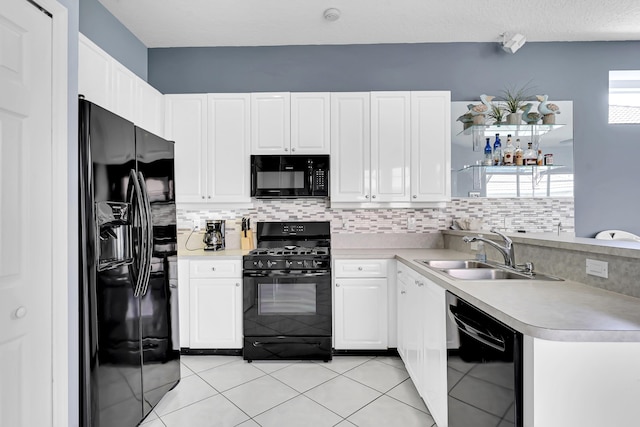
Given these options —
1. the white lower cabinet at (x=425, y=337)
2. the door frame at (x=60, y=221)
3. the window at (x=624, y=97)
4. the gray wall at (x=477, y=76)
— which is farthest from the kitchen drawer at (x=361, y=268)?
the window at (x=624, y=97)

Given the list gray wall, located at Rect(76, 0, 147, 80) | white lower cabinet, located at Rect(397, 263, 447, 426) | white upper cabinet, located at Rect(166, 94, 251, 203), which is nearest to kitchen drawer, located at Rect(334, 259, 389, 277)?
white lower cabinet, located at Rect(397, 263, 447, 426)

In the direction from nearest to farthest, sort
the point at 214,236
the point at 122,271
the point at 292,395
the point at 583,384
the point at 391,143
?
the point at 583,384 → the point at 122,271 → the point at 292,395 → the point at 391,143 → the point at 214,236

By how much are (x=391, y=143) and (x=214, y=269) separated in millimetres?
1883

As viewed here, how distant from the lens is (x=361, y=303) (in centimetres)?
→ 287

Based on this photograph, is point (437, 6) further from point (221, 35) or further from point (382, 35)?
point (221, 35)

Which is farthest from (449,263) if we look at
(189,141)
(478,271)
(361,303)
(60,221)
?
(189,141)

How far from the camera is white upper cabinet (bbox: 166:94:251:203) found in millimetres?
3137

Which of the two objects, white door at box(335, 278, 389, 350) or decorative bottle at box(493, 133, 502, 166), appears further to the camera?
decorative bottle at box(493, 133, 502, 166)

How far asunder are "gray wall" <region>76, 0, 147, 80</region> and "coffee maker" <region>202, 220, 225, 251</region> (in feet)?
5.27

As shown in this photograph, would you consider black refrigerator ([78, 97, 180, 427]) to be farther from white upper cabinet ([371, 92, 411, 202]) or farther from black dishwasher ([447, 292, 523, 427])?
white upper cabinet ([371, 92, 411, 202])

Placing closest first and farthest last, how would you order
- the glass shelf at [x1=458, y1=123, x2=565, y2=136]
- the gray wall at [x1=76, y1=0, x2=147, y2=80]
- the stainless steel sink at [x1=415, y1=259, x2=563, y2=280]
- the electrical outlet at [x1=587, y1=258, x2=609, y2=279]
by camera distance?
the electrical outlet at [x1=587, y1=258, x2=609, y2=279]
the stainless steel sink at [x1=415, y1=259, x2=563, y2=280]
the gray wall at [x1=76, y1=0, x2=147, y2=80]
the glass shelf at [x1=458, y1=123, x2=565, y2=136]

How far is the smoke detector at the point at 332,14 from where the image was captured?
283 cm

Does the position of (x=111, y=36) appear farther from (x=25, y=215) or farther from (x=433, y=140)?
(x=433, y=140)

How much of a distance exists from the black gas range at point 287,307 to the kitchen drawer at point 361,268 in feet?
0.34
